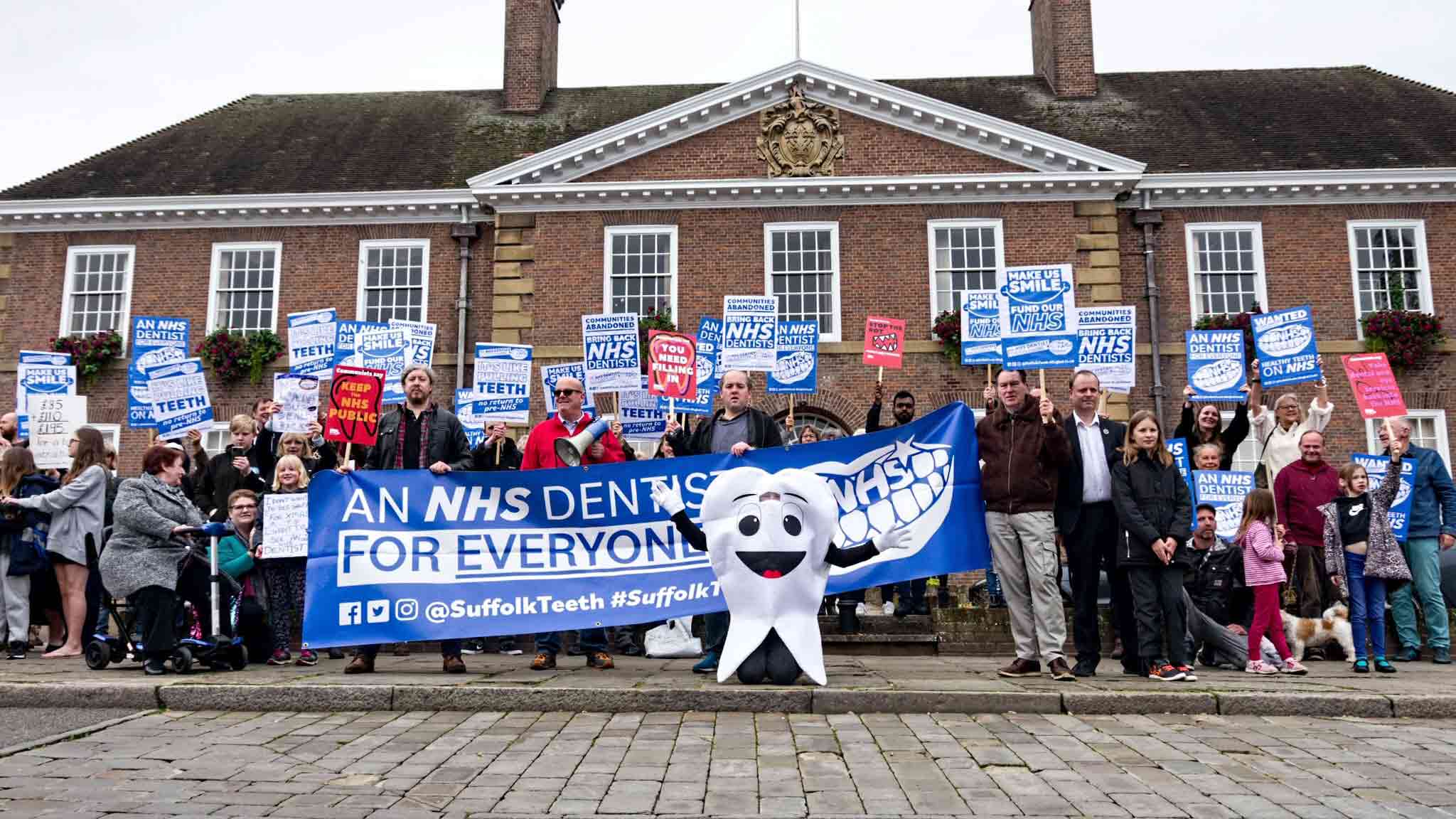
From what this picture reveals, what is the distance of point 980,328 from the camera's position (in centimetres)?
1277

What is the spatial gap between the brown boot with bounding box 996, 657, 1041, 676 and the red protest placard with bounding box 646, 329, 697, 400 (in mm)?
4924

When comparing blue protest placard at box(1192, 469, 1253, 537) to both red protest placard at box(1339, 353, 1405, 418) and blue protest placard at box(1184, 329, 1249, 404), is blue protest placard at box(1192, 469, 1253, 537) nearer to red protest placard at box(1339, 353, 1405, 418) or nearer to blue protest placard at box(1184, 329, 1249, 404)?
red protest placard at box(1339, 353, 1405, 418)

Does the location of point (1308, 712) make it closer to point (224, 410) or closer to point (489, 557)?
point (489, 557)

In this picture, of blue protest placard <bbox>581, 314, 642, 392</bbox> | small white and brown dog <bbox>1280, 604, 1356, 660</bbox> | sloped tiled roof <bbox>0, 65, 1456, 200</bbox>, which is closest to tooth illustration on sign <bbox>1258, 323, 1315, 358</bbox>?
small white and brown dog <bbox>1280, 604, 1356, 660</bbox>

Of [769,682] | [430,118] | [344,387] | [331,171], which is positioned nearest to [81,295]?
[331,171]

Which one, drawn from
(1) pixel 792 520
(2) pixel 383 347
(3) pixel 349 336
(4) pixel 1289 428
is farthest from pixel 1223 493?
(3) pixel 349 336

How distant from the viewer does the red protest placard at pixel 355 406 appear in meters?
8.91

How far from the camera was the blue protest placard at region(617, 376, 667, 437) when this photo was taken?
1263cm

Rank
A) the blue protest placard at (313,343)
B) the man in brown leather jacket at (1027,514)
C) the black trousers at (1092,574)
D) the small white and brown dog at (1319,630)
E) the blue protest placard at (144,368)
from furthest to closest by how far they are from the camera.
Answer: the blue protest placard at (313,343) < the blue protest placard at (144,368) < the small white and brown dog at (1319,630) < the black trousers at (1092,574) < the man in brown leather jacket at (1027,514)

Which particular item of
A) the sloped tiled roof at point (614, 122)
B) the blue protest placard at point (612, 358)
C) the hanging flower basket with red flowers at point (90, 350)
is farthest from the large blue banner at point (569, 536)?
the hanging flower basket with red flowers at point (90, 350)

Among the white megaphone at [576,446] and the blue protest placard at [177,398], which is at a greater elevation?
the blue protest placard at [177,398]

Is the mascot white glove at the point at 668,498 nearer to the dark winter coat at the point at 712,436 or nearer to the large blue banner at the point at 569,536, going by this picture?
the large blue banner at the point at 569,536

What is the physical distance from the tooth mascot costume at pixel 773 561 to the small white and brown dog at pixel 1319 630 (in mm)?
4723

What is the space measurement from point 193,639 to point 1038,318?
8579 mm
